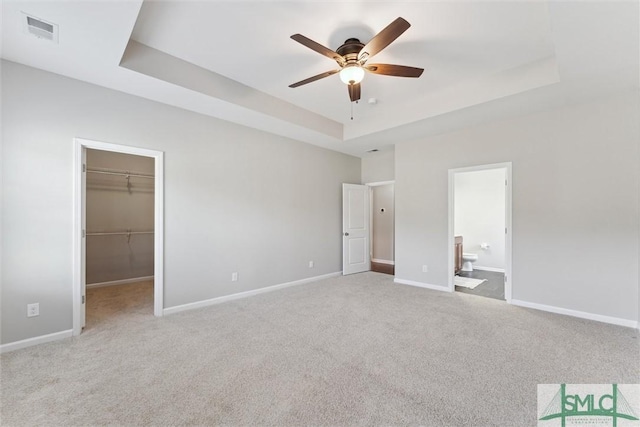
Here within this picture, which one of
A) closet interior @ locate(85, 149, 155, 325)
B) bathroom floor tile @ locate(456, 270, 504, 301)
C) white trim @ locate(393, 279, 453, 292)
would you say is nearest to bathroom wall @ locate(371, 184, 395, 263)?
bathroom floor tile @ locate(456, 270, 504, 301)

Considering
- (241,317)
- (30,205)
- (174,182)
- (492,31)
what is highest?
(492,31)

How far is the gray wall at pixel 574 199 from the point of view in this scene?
10.1 ft

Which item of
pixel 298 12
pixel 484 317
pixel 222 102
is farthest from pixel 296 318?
pixel 298 12

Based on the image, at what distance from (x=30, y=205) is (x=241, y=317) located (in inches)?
96.4

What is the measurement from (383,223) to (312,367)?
5774mm

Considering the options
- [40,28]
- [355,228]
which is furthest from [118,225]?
[355,228]

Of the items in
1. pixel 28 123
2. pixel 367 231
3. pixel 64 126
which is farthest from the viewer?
pixel 367 231

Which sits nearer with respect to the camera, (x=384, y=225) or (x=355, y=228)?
(x=355, y=228)

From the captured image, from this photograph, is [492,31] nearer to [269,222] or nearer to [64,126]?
[269,222]

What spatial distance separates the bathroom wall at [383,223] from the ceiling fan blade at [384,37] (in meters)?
5.36

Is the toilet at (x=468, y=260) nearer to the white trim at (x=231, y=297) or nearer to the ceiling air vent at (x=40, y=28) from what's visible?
the white trim at (x=231, y=297)

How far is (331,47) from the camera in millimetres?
2682

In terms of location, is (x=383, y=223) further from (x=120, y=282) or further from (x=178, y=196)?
(x=120, y=282)

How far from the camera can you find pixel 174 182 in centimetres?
353
